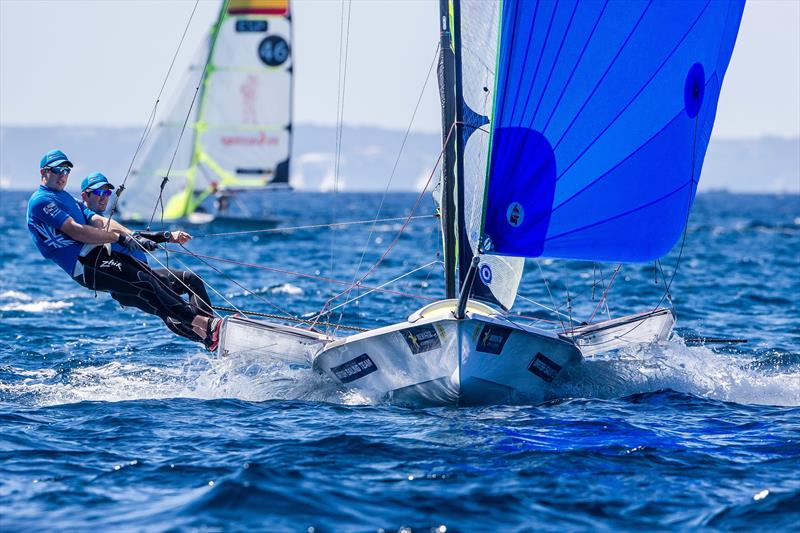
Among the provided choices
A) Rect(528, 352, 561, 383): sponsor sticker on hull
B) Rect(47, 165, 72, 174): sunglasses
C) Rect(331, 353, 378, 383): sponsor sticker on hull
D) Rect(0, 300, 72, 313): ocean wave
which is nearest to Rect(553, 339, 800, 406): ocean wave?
Rect(528, 352, 561, 383): sponsor sticker on hull

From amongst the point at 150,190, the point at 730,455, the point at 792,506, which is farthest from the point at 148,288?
the point at 150,190

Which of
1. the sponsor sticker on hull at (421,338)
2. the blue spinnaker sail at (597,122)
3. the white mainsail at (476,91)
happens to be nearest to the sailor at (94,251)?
the sponsor sticker on hull at (421,338)

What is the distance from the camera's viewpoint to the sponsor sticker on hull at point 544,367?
8648 millimetres

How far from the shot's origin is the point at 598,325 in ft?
32.2

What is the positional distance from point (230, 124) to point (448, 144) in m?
27.1

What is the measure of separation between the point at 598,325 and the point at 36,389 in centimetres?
491

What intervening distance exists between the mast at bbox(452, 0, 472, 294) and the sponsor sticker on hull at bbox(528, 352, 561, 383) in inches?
33.0

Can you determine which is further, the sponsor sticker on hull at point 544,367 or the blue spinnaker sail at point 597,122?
the sponsor sticker on hull at point 544,367

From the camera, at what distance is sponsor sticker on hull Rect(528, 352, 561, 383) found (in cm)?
865

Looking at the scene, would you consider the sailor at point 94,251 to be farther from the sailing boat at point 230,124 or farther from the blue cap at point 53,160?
the sailing boat at point 230,124

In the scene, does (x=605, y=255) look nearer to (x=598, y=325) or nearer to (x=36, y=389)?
(x=598, y=325)

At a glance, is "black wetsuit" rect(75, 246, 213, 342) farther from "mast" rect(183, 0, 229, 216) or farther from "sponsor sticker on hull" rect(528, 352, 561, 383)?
"mast" rect(183, 0, 229, 216)

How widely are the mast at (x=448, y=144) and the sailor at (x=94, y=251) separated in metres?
2.16

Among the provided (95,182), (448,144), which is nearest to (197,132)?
(95,182)
